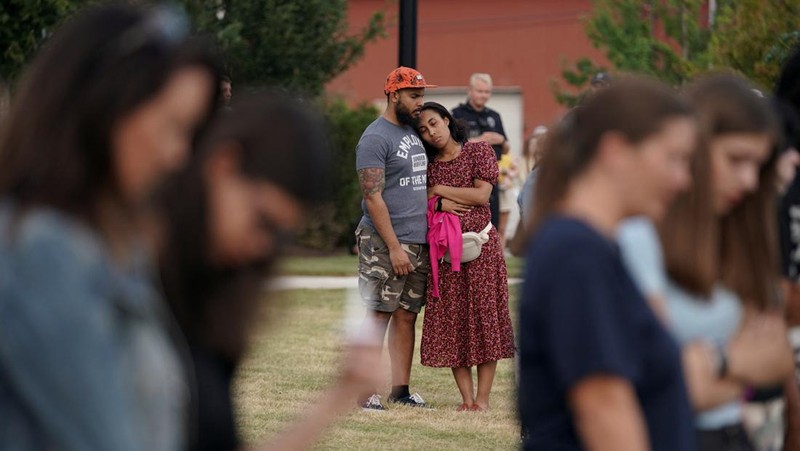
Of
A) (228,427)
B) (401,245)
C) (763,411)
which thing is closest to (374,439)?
(401,245)

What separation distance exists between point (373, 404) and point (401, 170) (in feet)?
4.74

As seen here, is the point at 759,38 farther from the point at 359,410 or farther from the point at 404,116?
the point at 359,410

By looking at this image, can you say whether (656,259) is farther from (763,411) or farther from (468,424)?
(468,424)

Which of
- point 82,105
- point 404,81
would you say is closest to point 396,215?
point 404,81

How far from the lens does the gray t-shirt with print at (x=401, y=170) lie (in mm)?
8742

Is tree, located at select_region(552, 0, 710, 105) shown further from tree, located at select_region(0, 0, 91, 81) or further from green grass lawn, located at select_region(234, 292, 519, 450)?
green grass lawn, located at select_region(234, 292, 519, 450)

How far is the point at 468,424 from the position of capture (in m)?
8.52

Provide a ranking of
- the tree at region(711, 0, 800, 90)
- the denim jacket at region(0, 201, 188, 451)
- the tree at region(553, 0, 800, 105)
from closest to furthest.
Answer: the denim jacket at region(0, 201, 188, 451), the tree at region(711, 0, 800, 90), the tree at region(553, 0, 800, 105)

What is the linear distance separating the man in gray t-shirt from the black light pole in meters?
2.26

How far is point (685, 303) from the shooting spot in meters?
3.22

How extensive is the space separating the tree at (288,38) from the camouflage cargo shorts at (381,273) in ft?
33.9

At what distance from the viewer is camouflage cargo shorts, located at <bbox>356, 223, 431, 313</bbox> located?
8.90 m

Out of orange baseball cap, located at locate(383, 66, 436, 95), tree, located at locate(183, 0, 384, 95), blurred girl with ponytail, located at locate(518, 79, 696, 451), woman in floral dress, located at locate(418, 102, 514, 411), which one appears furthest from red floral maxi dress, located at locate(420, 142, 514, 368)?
tree, located at locate(183, 0, 384, 95)

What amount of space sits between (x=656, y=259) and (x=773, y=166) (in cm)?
69
